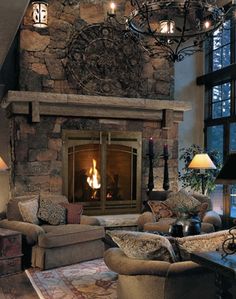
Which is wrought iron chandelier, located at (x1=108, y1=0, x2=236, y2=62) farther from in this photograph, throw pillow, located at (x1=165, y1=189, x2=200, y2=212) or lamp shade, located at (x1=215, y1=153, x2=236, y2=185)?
throw pillow, located at (x1=165, y1=189, x2=200, y2=212)

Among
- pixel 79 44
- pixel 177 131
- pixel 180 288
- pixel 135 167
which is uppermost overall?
pixel 79 44

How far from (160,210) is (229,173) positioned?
316cm

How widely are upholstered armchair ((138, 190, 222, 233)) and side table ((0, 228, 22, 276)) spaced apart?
171 cm

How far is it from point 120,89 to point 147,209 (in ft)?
6.91

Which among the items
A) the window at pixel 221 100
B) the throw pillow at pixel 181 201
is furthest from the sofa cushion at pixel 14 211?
the window at pixel 221 100

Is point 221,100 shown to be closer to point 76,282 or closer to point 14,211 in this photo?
point 14,211

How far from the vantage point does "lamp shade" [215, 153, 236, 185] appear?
2.79 metres

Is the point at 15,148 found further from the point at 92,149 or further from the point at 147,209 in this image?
the point at 147,209

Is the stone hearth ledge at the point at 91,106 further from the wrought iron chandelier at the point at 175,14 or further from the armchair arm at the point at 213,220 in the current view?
the wrought iron chandelier at the point at 175,14

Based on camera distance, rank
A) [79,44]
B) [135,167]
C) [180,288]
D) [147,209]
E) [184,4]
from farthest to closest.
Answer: [135,167] → [79,44] → [147,209] → [184,4] → [180,288]

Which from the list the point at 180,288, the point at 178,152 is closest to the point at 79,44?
the point at 178,152

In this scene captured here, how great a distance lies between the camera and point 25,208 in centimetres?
529

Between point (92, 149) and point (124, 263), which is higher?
point (92, 149)

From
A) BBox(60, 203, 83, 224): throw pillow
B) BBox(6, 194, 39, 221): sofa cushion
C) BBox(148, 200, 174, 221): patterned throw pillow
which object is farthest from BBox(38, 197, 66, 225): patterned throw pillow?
BBox(148, 200, 174, 221): patterned throw pillow
